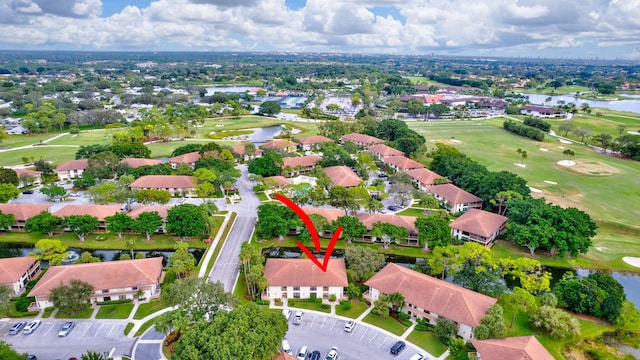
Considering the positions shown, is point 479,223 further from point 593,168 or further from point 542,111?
point 542,111

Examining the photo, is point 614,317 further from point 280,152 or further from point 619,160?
point 619,160

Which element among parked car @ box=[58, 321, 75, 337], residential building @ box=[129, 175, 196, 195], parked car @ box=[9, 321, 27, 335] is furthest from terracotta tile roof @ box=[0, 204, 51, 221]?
parked car @ box=[58, 321, 75, 337]

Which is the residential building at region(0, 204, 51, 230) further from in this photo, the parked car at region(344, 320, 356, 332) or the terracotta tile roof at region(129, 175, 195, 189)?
the parked car at region(344, 320, 356, 332)

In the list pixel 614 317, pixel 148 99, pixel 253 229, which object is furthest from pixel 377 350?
pixel 148 99

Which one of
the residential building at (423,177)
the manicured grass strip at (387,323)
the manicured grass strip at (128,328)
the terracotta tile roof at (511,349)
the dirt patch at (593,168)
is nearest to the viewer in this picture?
the terracotta tile roof at (511,349)

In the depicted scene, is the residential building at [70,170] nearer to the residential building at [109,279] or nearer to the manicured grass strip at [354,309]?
the residential building at [109,279]

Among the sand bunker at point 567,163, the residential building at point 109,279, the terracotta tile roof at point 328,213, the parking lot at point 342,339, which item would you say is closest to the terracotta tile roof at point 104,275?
the residential building at point 109,279

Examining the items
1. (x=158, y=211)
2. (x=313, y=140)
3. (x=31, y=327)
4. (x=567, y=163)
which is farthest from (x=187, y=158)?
(x=567, y=163)
